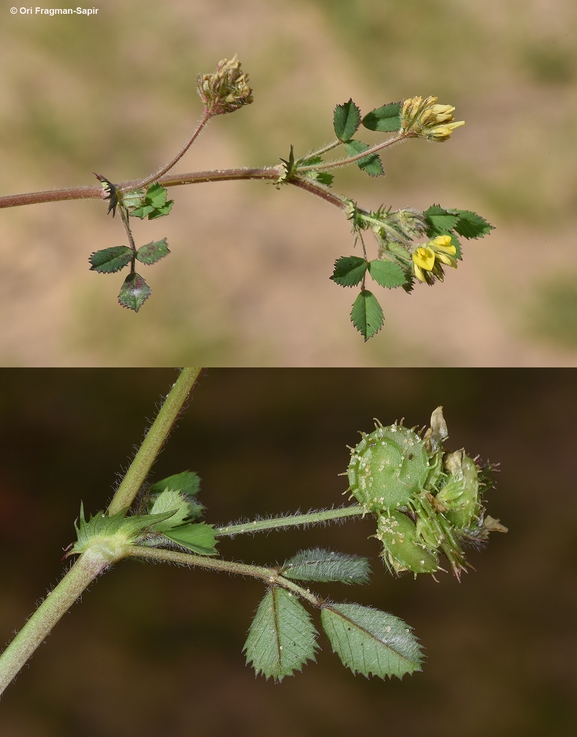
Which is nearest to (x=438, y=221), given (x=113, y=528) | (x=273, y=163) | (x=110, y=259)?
(x=110, y=259)

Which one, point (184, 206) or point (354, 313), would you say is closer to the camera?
point (354, 313)

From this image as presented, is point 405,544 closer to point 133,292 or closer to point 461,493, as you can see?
point 461,493

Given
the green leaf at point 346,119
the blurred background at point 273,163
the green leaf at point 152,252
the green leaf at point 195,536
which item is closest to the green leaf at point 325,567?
the green leaf at point 195,536

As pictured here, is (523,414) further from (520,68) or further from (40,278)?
(40,278)

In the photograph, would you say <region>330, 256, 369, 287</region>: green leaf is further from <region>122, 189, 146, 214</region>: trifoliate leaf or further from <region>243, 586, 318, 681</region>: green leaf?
<region>243, 586, 318, 681</region>: green leaf

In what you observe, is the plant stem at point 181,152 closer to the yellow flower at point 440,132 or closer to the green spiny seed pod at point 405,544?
the yellow flower at point 440,132

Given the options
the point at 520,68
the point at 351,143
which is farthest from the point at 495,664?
the point at 520,68
